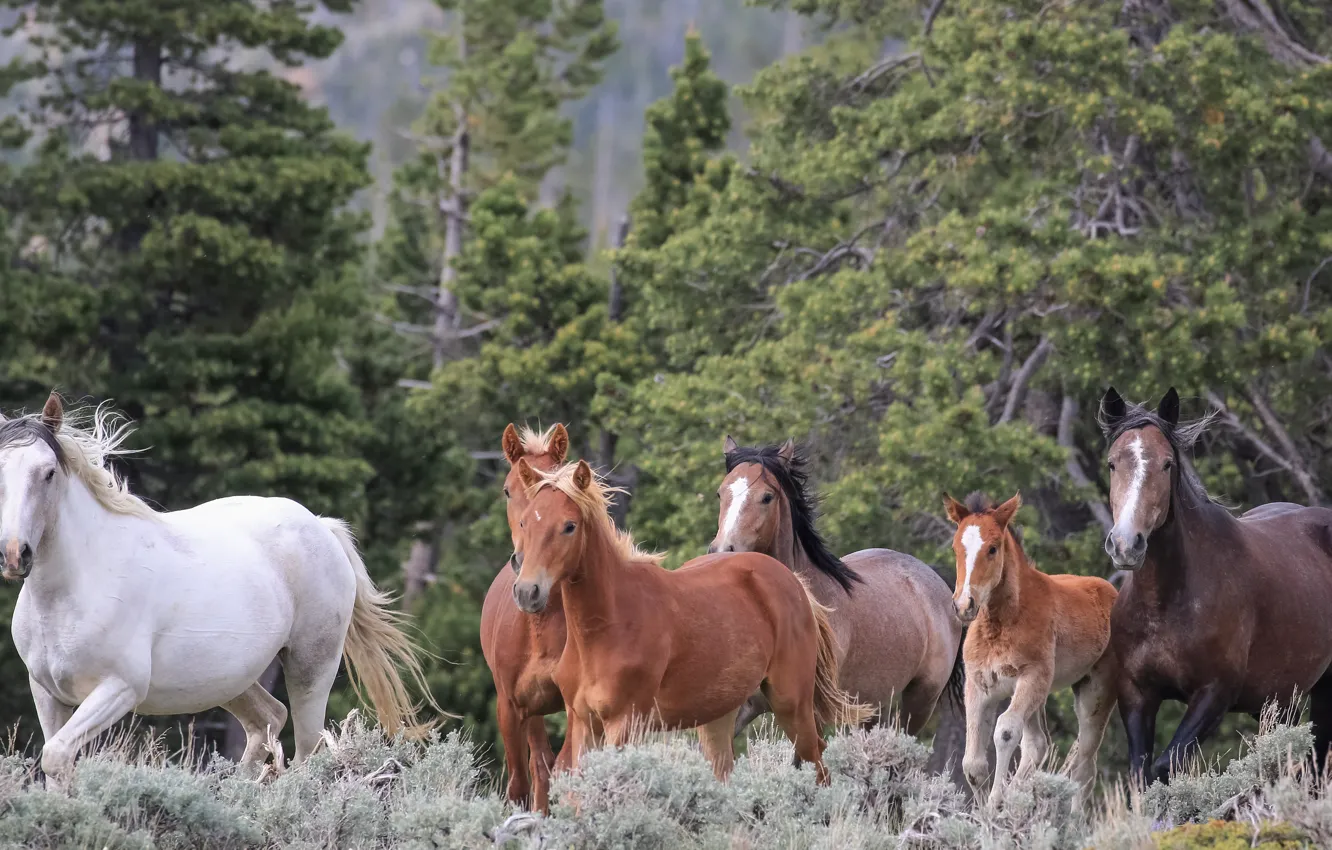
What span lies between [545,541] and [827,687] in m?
2.15

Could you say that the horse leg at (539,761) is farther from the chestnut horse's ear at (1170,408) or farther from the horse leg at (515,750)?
the chestnut horse's ear at (1170,408)

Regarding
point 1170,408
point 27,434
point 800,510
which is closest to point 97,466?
point 27,434

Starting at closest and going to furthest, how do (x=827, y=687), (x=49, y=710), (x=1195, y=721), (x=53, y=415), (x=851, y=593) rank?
(x=49, y=710)
(x=53, y=415)
(x=1195, y=721)
(x=827, y=687)
(x=851, y=593)

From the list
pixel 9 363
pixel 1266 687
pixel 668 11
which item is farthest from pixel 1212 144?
pixel 668 11

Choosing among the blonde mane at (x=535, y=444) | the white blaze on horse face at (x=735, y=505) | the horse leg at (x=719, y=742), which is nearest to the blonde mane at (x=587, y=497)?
the blonde mane at (x=535, y=444)

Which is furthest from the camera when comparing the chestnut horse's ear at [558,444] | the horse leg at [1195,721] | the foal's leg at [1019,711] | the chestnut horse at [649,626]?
the foal's leg at [1019,711]

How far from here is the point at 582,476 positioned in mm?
7020

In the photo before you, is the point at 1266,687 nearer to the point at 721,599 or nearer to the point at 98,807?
the point at 721,599

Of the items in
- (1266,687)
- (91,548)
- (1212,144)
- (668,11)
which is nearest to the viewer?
(91,548)

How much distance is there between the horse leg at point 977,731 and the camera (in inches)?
323

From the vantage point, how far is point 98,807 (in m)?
6.20

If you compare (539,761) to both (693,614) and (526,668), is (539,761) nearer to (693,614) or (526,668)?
(526,668)

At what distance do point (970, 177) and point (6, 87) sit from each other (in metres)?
13.0

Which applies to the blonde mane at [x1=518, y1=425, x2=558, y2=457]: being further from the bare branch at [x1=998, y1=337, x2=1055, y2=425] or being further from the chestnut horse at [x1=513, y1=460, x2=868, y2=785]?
the bare branch at [x1=998, y1=337, x2=1055, y2=425]
